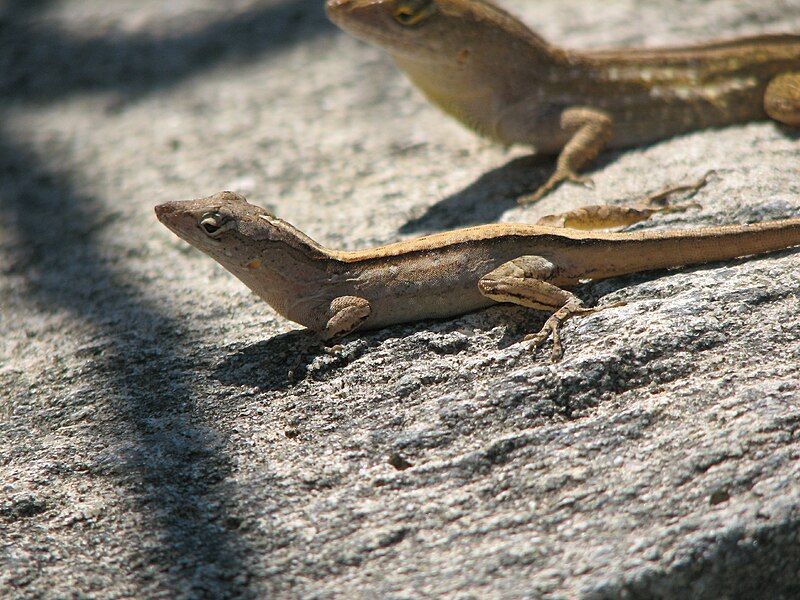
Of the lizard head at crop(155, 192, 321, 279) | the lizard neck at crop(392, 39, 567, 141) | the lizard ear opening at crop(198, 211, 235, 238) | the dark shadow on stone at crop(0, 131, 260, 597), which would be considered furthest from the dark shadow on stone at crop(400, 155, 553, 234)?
the dark shadow on stone at crop(0, 131, 260, 597)

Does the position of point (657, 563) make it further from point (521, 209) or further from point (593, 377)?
point (521, 209)

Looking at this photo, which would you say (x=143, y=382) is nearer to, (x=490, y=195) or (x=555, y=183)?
(x=490, y=195)

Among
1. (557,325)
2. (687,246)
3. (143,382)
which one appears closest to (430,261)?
(557,325)

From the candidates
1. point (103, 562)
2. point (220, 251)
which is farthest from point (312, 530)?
point (220, 251)

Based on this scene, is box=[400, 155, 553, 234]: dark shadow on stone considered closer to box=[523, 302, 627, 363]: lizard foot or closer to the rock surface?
the rock surface

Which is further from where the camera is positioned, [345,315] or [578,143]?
[578,143]
